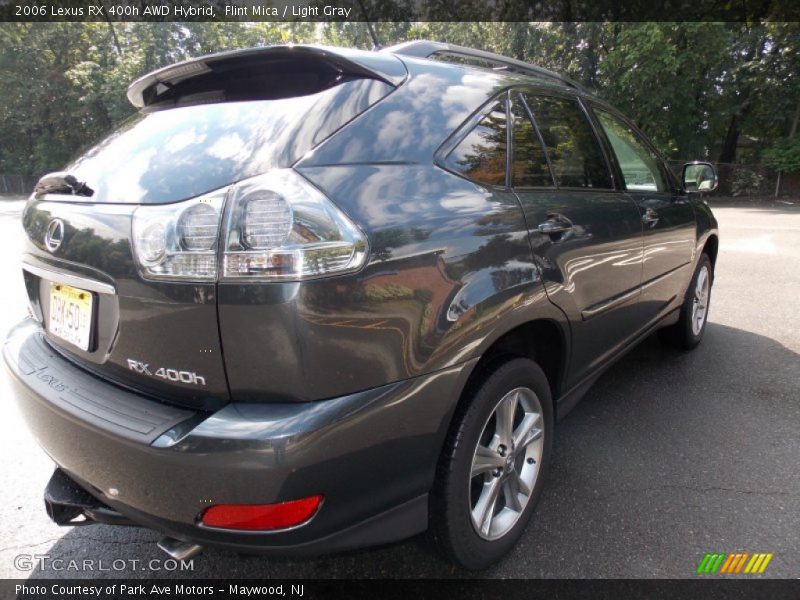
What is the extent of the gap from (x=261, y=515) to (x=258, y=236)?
0.72 m

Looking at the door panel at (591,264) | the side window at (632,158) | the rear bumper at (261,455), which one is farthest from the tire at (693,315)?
the rear bumper at (261,455)

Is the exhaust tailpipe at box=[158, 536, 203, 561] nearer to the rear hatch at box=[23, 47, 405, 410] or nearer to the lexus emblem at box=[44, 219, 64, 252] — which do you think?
the rear hatch at box=[23, 47, 405, 410]

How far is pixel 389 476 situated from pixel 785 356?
3.91 m

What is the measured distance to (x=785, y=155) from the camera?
20.4 meters

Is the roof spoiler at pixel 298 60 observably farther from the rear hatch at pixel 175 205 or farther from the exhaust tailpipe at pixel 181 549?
the exhaust tailpipe at pixel 181 549

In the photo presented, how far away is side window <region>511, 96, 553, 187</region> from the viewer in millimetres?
2051

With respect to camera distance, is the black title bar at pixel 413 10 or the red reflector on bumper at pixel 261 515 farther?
the black title bar at pixel 413 10

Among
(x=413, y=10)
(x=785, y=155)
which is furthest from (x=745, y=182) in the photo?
(x=413, y=10)

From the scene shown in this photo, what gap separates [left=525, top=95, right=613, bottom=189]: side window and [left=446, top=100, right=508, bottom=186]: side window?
13.3 inches

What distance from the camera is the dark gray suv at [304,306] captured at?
1.33 metres

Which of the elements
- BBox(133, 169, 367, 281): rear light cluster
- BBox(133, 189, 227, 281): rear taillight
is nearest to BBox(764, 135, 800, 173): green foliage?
BBox(133, 169, 367, 281): rear light cluster

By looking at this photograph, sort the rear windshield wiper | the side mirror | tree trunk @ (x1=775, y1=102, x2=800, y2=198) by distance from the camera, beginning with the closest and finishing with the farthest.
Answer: the rear windshield wiper
the side mirror
tree trunk @ (x1=775, y1=102, x2=800, y2=198)

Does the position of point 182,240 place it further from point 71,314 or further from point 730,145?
point 730,145

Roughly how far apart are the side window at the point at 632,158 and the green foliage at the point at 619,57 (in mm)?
19459
